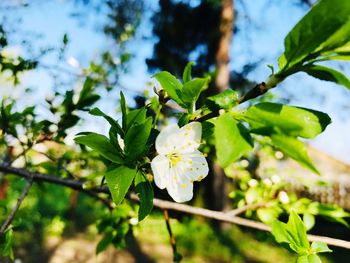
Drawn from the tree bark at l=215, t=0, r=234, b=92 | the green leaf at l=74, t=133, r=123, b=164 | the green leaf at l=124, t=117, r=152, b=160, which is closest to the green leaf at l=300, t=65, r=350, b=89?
the green leaf at l=124, t=117, r=152, b=160

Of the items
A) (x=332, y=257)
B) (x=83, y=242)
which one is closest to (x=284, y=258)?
(x=332, y=257)

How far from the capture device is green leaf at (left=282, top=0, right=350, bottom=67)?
0.57 metres

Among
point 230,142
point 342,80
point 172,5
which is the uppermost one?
point 172,5

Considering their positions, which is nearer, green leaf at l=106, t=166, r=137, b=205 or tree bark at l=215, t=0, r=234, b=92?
green leaf at l=106, t=166, r=137, b=205

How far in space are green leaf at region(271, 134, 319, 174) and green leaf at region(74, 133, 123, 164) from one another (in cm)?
40

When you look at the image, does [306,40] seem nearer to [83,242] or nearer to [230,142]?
[230,142]

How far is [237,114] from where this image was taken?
688 mm

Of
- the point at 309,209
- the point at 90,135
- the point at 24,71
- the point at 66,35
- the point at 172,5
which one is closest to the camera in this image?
the point at 90,135

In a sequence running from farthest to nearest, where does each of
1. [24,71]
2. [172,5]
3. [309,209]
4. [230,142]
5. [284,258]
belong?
[172,5], [284,258], [24,71], [309,209], [230,142]

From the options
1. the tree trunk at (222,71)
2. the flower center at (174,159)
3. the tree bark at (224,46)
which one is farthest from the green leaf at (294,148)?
the tree trunk at (222,71)

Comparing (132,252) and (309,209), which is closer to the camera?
(309,209)

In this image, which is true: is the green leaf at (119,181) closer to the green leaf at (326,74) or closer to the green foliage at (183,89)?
the green foliage at (183,89)

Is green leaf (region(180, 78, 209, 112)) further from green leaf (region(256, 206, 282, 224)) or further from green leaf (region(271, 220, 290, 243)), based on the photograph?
green leaf (region(256, 206, 282, 224))

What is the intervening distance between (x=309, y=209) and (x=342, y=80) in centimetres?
105
